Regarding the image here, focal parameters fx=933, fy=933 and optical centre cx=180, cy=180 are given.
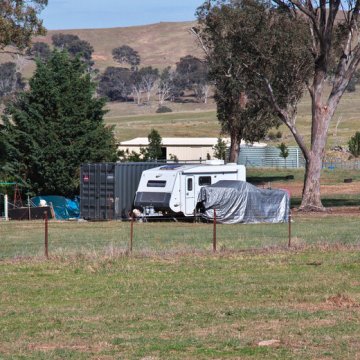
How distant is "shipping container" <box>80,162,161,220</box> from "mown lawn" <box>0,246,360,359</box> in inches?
725

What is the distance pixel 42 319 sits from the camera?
13258mm

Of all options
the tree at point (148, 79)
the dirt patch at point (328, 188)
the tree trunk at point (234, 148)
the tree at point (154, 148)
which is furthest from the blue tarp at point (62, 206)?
the tree at point (148, 79)

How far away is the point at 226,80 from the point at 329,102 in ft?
35.7

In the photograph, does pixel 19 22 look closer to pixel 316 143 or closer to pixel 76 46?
pixel 316 143

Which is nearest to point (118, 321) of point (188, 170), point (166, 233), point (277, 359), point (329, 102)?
point (277, 359)

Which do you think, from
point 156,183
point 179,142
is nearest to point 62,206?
point 156,183

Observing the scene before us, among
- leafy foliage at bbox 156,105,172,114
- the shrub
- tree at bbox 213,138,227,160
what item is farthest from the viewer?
the shrub

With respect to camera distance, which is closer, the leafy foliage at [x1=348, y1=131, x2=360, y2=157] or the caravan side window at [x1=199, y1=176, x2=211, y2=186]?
the caravan side window at [x1=199, y1=176, x2=211, y2=186]

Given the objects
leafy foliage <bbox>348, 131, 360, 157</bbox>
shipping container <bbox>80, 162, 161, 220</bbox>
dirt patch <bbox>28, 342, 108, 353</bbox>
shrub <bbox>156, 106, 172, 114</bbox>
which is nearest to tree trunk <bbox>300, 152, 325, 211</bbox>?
shipping container <bbox>80, 162, 161, 220</bbox>

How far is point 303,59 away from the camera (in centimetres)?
4556

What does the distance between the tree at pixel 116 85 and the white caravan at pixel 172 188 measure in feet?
417

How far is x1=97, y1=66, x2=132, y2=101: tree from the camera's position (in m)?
166

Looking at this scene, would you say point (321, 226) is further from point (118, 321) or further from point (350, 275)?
point (118, 321)

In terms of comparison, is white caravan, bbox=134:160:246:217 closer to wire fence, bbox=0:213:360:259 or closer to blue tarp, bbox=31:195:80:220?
wire fence, bbox=0:213:360:259
